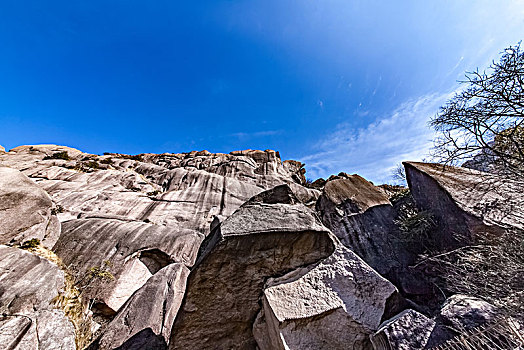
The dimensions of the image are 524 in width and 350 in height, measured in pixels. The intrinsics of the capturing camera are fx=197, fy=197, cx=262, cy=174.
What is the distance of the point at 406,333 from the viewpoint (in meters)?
2.72

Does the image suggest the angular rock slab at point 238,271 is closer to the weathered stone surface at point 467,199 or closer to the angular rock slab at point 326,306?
the angular rock slab at point 326,306

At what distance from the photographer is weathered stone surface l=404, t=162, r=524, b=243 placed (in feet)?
17.7

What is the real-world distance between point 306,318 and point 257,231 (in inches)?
62.5

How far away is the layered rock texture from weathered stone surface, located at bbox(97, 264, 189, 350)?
0.03 meters

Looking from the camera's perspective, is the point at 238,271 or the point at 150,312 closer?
the point at 238,271

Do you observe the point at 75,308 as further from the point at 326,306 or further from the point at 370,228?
the point at 370,228

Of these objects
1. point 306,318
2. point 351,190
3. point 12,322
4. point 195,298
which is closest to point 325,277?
point 306,318

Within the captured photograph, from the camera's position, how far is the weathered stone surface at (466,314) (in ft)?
9.34

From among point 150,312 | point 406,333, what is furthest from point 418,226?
point 150,312

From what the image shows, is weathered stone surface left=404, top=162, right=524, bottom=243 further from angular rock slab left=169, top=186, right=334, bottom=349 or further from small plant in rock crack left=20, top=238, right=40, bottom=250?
small plant in rock crack left=20, top=238, right=40, bottom=250

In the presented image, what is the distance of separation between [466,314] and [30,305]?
8.62 metres

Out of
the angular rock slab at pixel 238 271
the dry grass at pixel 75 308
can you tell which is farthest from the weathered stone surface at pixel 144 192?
the angular rock slab at pixel 238 271

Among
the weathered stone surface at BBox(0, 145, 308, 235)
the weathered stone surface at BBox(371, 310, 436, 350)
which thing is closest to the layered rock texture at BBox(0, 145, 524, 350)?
the weathered stone surface at BBox(371, 310, 436, 350)

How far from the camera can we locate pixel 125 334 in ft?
15.3
